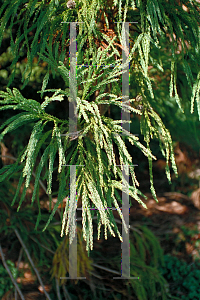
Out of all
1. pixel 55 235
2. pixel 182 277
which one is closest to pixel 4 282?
pixel 55 235

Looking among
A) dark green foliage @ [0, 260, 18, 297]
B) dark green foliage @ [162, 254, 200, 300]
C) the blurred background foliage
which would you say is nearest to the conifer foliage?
the blurred background foliage

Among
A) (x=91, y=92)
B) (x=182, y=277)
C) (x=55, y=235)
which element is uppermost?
(x=91, y=92)

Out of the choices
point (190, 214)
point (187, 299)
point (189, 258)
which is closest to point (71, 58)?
point (187, 299)

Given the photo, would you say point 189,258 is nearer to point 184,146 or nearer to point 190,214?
point 190,214

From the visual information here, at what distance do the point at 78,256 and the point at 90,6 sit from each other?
2.94ft

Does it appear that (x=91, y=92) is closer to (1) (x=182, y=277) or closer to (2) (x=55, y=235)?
(2) (x=55, y=235)

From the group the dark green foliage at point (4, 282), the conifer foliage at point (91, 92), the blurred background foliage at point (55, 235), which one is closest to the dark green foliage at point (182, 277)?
the blurred background foliage at point (55, 235)

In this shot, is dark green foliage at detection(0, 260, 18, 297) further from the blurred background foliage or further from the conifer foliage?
the conifer foliage

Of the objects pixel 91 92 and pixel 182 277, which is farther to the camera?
pixel 182 277

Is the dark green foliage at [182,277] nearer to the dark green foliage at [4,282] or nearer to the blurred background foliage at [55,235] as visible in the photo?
the blurred background foliage at [55,235]

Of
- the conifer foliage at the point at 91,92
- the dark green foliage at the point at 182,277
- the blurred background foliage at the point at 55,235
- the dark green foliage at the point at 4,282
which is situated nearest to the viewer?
the conifer foliage at the point at 91,92

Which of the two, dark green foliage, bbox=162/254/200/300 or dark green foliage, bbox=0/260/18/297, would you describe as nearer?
dark green foliage, bbox=0/260/18/297

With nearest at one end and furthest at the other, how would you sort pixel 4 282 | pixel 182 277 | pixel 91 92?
pixel 91 92 → pixel 4 282 → pixel 182 277

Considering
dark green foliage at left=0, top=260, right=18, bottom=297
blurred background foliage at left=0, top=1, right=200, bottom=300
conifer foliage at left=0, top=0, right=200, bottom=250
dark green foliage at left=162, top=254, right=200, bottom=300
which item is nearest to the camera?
conifer foliage at left=0, top=0, right=200, bottom=250
